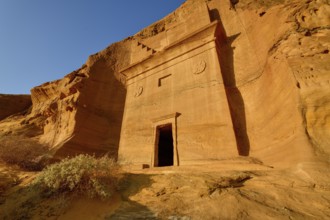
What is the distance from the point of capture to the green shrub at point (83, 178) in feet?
15.4

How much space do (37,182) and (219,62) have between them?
8.98 m

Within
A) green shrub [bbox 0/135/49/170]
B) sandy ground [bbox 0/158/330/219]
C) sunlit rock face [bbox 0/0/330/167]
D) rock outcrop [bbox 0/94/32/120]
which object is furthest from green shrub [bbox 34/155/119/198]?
rock outcrop [bbox 0/94/32/120]

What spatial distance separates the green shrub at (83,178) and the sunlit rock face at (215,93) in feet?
13.4

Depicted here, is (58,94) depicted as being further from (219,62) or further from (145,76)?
(219,62)

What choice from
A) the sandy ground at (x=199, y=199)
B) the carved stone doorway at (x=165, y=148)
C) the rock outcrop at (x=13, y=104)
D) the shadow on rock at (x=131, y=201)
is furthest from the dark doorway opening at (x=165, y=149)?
the rock outcrop at (x=13, y=104)

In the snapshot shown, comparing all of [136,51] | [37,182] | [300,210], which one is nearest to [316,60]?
[300,210]

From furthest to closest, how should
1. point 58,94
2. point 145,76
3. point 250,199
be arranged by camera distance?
point 58,94, point 145,76, point 250,199

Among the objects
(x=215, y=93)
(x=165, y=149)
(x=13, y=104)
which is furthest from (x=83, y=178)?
(x=13, y=104)

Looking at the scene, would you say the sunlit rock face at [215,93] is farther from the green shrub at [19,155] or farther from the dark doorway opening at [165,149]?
the green shrub at [19,155]

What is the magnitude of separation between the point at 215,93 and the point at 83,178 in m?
6.55

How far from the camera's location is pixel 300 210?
3090 mm

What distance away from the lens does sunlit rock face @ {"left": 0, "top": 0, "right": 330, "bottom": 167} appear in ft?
19.2

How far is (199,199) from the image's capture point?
3.84m

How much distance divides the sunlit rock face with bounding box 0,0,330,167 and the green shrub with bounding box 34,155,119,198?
13.4ft
